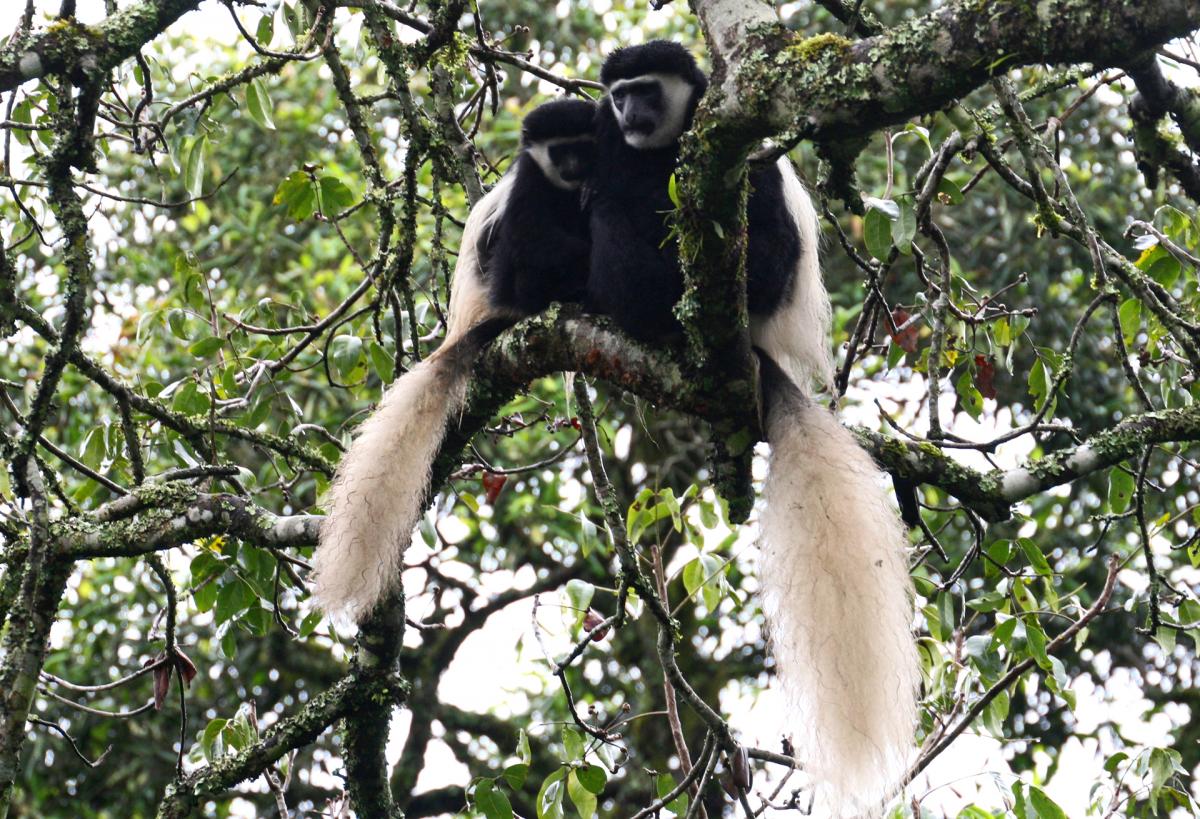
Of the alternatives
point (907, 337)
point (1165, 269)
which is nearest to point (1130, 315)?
point (1165, 269)

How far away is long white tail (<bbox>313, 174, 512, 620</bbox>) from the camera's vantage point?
5.42 ft

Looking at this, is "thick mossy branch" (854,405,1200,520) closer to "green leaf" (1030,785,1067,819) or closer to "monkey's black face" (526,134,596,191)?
"green leaf" (1030,785,1067,819)

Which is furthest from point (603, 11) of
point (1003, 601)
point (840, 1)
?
point (1003, 601)

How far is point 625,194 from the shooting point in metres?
2.16

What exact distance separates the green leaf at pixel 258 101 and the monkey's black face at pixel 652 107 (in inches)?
25.9

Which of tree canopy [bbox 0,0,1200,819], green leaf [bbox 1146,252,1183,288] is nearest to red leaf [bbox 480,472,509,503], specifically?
tree canopy [bbox 0,0,1200,819]

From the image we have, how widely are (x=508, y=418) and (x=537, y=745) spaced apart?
300 cm

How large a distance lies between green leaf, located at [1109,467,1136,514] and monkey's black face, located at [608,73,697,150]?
3.22ft

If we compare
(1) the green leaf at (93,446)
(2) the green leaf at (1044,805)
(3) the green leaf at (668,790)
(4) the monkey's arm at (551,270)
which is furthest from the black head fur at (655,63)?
(2) the green leaf at (1044,805)

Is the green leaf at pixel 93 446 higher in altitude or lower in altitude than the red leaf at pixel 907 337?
lower

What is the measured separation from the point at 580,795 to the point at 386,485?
562 millimetres

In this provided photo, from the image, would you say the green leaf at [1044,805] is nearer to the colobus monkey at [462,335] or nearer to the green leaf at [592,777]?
the green leaf at [592,777]

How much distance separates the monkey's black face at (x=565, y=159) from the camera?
230 centimetres

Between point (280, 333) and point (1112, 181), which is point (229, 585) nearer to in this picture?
point (280, 333)
